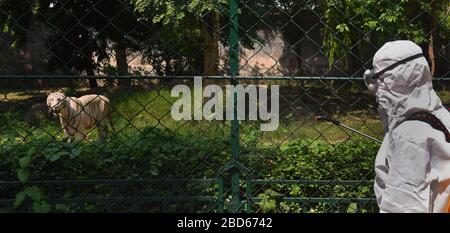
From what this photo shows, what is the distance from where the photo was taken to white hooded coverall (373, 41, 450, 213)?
1.58 metres

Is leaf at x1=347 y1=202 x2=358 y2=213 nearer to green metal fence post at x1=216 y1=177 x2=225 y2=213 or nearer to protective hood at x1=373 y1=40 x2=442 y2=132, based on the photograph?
green metal fence post at x1=216 y1=177 x2=225 y2=213

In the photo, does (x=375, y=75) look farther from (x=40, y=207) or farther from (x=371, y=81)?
(x=40, y=207)

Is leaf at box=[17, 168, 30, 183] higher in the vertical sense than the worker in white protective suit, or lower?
lower

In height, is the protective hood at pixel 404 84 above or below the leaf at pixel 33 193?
above

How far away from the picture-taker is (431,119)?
5.36 ft

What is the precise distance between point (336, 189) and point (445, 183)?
1114 millimetres

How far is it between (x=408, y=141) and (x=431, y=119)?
103mm

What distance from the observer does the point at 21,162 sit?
2.29 meters

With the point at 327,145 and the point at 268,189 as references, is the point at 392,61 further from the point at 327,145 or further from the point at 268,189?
the point at 327,145

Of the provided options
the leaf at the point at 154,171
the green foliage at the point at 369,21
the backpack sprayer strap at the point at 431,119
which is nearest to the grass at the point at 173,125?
the leaf at the point at 154,171

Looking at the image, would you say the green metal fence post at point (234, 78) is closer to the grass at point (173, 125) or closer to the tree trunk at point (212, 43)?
the grass at point (173, 125)

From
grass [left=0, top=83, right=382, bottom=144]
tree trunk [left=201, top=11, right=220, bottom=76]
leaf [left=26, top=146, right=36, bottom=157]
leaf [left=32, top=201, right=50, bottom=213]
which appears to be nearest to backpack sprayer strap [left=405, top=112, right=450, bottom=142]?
grass [left=0, top=83, right=382, bottom=144]

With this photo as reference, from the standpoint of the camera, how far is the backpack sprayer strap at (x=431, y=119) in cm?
162
